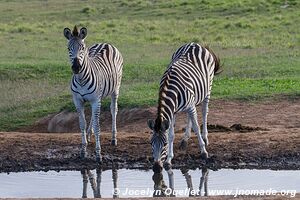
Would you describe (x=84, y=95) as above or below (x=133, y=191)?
above

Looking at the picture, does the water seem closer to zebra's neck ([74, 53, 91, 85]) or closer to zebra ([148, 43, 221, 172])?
zebra ([148, 43, 221, 172])

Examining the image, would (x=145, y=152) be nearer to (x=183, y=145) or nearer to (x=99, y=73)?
(x=183, y=145)

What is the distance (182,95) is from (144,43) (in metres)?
16.4

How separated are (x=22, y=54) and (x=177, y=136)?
493 inches

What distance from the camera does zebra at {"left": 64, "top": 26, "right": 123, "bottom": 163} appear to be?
41.0ft

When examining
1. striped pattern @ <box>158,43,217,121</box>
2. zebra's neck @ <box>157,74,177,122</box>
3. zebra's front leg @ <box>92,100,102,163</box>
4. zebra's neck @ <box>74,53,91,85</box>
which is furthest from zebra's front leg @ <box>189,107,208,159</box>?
zebra's neck @ <box>74,53,91,85</box>

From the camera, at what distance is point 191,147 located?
1358cm

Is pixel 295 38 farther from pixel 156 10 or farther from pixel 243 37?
pixel 156 10

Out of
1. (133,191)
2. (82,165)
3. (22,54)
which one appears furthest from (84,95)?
(22,54)

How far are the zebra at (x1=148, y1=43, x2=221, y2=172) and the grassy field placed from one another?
3550 millimetres

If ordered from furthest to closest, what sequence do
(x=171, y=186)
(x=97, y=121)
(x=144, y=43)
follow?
1. (x=144, y=43)
2. (x=97, y=121)
3. (x=171, y=186)

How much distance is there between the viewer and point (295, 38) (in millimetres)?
28188

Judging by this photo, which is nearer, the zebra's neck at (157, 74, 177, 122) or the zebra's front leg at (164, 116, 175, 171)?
the zebra's neck at (157, 74, 177, 122)

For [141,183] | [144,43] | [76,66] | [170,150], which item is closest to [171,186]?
[141,183]
